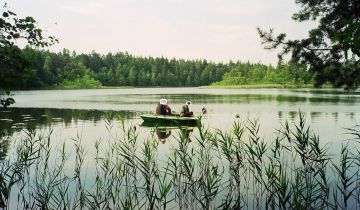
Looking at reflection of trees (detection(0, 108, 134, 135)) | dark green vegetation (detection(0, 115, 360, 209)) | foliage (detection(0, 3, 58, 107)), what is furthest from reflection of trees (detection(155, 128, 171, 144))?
foliage (detection(0, 3, 58, 107))

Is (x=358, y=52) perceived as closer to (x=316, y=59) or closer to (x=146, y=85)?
(x=316, y=59)

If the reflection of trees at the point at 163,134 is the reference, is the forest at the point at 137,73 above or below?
above

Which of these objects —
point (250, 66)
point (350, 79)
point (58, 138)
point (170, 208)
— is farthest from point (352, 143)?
point (250, 66)

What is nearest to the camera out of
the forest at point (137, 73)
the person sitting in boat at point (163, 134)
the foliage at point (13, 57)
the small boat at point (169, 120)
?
the foliage at point (13, 57)

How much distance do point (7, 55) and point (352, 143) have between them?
15.9m

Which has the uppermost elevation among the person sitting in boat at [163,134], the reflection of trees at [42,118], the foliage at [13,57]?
the foliage at [13,57]

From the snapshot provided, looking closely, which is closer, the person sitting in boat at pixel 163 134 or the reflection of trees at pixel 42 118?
the person sitting in boat at pixel 163 134

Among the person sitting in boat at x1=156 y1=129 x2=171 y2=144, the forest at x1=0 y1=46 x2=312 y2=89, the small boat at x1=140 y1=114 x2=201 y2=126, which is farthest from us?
the forest at x1=0 y1=46 x2=312 y2=89

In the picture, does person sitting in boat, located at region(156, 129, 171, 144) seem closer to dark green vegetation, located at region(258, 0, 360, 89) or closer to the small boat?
the small boat

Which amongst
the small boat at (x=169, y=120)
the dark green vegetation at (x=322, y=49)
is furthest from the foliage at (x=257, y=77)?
the dark green vegetation at (x=322, y=49)

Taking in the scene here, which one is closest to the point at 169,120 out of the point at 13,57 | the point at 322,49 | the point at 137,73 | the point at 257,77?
the point at 322,49

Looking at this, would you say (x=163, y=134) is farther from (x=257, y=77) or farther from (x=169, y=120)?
(x=257, y=77)

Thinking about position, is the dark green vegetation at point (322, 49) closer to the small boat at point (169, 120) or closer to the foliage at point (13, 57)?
the foliage at point (13, 57)

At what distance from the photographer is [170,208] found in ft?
27.8
